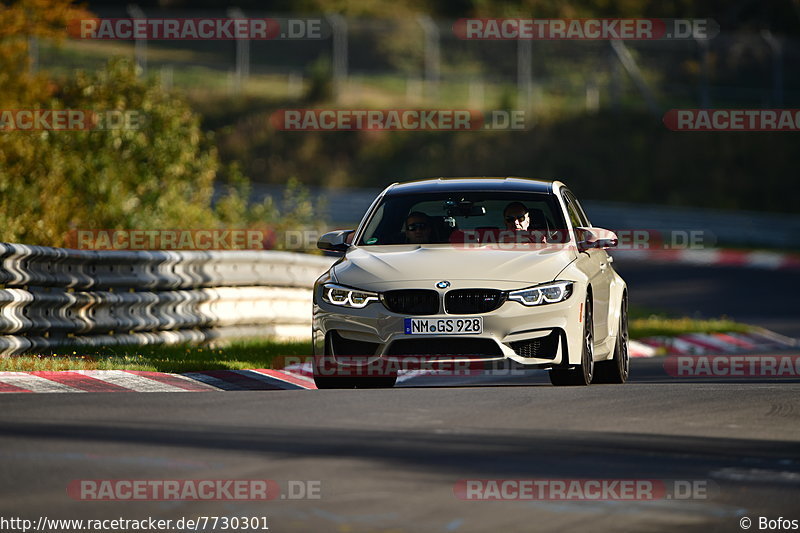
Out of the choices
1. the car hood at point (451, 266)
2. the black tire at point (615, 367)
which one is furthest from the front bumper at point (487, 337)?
the black tire at point (615, 367)

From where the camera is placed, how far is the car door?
40.7 ft

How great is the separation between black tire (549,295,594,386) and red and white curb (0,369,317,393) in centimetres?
226

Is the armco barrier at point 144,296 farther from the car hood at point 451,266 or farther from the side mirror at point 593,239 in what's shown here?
the side mirror at point 593,239

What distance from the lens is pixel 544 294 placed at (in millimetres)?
11508

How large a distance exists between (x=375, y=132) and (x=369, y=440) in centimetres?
5049

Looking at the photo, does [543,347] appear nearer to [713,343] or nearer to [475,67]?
[713,343]

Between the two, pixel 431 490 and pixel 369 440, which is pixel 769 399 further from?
pixel 431 490

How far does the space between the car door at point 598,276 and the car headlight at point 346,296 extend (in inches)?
70.4

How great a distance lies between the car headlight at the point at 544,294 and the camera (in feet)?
37.5

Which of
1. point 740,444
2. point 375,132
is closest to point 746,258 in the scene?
point 375,132

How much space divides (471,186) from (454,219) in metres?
0.48
